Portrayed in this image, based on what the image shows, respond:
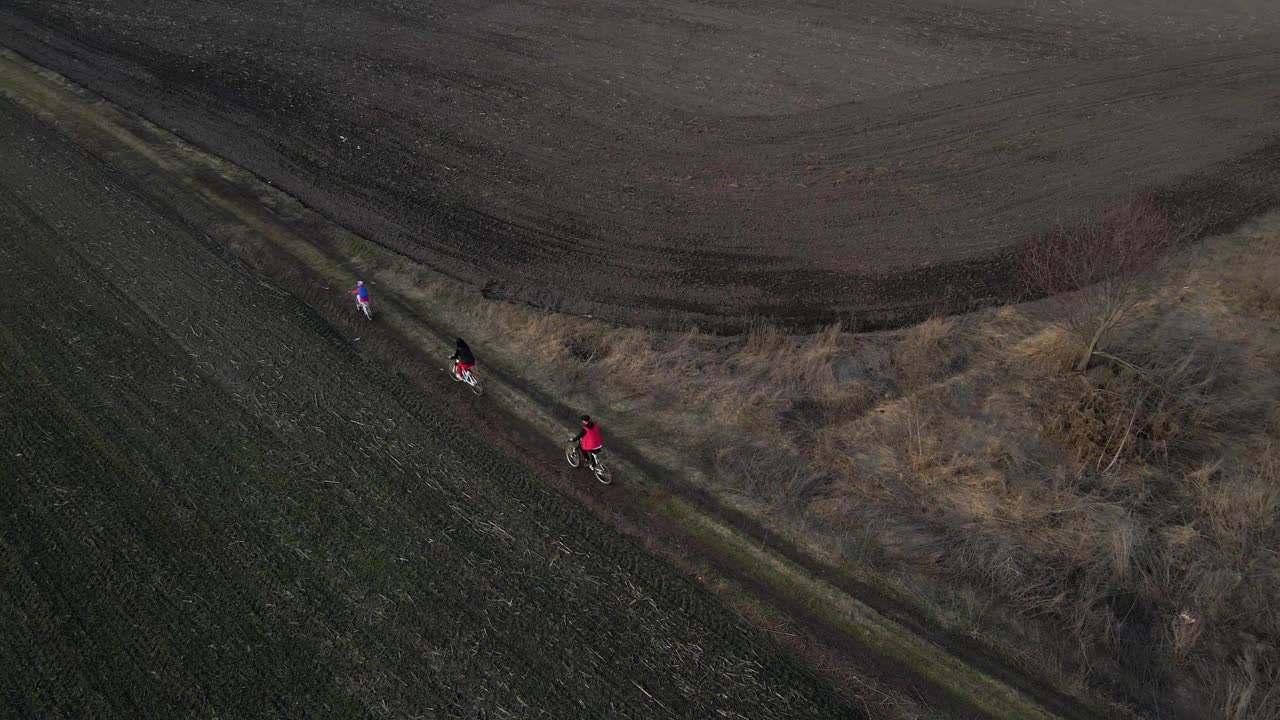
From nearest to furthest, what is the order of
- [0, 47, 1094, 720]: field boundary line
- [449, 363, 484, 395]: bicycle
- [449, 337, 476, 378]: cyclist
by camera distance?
[0, 47, 1094, 720]: field boundary line
[449, 337, 476, 378]: cyclist
[449, 363, 484, 395]: bicycle

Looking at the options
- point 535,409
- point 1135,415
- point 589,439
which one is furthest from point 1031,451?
point 535,409

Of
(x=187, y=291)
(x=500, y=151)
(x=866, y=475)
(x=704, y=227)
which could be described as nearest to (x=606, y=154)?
(x=500, y=151)

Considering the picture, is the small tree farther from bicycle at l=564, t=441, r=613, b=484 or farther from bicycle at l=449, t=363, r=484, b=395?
bicycle at l=449, t=363, r=484, b=395

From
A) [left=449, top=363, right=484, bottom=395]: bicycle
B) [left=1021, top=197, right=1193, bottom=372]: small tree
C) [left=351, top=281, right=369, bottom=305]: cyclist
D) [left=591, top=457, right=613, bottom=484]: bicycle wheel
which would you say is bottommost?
[left=591, top=457, right=613, bottom=484]: bicycle wheel

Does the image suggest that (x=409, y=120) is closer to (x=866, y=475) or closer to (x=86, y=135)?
(x=86, y=135)

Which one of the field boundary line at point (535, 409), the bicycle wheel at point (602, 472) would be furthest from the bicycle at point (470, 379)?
the bicycle wheel at point (602, 472)

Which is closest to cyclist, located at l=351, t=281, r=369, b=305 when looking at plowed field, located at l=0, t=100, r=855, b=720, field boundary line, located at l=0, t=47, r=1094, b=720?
field boundary line, located at l=0, t=47, r=1094, b=720

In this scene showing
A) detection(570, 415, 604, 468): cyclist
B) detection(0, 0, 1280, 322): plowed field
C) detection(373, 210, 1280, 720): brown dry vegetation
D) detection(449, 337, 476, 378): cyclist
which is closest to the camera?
detection(373, 210, 1280, 720): brown dry vegetation
